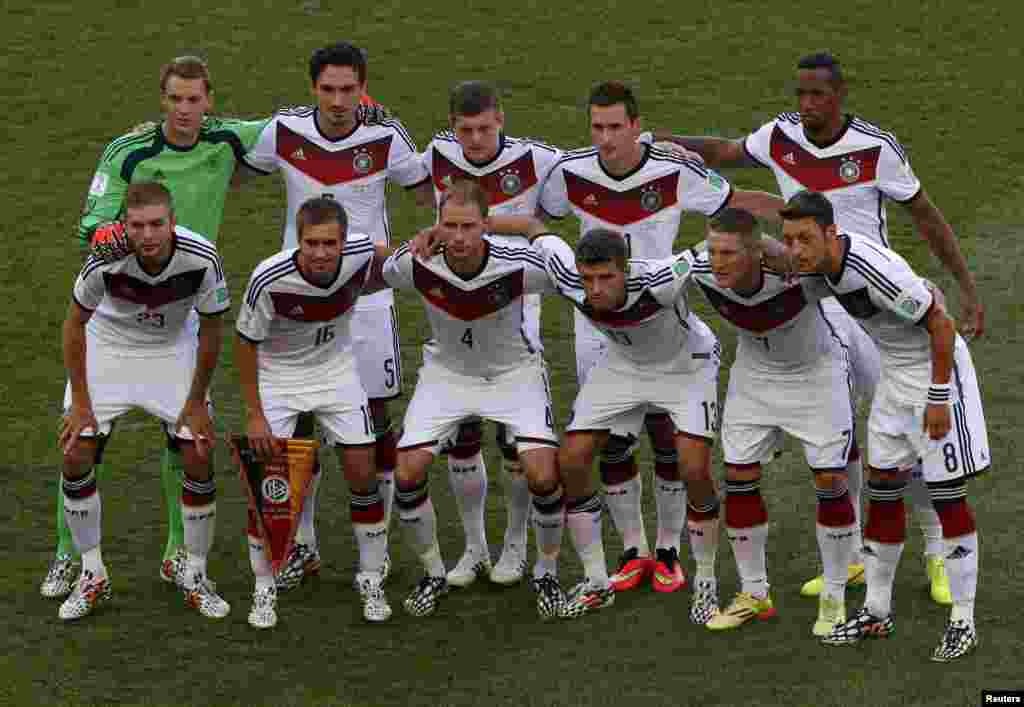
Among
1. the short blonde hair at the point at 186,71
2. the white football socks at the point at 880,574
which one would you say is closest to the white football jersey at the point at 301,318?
the short blonde hair at the point at 186,71

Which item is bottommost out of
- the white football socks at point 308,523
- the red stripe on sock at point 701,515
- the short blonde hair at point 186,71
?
the white football socks at point 308,523

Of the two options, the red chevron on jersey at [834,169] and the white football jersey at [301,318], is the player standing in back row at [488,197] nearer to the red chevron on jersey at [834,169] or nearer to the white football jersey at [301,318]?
the white football jersey at [301,318]

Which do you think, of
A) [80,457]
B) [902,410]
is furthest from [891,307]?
[80,457]

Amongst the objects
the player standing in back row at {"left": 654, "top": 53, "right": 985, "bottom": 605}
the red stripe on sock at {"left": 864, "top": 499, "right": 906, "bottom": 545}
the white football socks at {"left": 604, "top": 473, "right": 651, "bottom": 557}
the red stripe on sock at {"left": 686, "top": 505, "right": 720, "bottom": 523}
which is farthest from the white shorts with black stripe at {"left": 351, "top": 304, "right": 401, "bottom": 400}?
the red stripe on sock at {"left": 864, "top": 499, "right": 906, "bottom": 545}

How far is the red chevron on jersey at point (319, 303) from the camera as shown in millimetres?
9445

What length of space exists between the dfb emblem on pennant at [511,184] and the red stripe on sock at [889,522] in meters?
2.40

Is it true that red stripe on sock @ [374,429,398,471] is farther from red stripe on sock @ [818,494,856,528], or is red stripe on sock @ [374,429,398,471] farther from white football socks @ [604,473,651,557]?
red stripe on sock @ [818,494,856,528]

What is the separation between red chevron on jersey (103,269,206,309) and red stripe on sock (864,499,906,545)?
330 centimetres

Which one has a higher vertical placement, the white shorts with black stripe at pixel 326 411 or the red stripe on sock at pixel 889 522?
the white shorts with black stripe at pixel 326 411

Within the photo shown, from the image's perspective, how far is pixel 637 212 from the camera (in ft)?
32.6

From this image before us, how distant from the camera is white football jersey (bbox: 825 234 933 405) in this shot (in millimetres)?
8727

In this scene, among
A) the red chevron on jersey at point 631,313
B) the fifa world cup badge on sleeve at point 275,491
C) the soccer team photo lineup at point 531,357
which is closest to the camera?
the soccer team photo lineup at point 531,357

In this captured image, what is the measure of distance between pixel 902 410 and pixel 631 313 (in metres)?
1.31

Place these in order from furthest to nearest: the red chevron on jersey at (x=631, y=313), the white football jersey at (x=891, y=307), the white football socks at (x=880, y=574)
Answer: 1. the red chevron on jersey at (x=631, y=313)
2. the white football socks at (x=880, y=574)
3. the white football jersey at (x=891, y=307)
